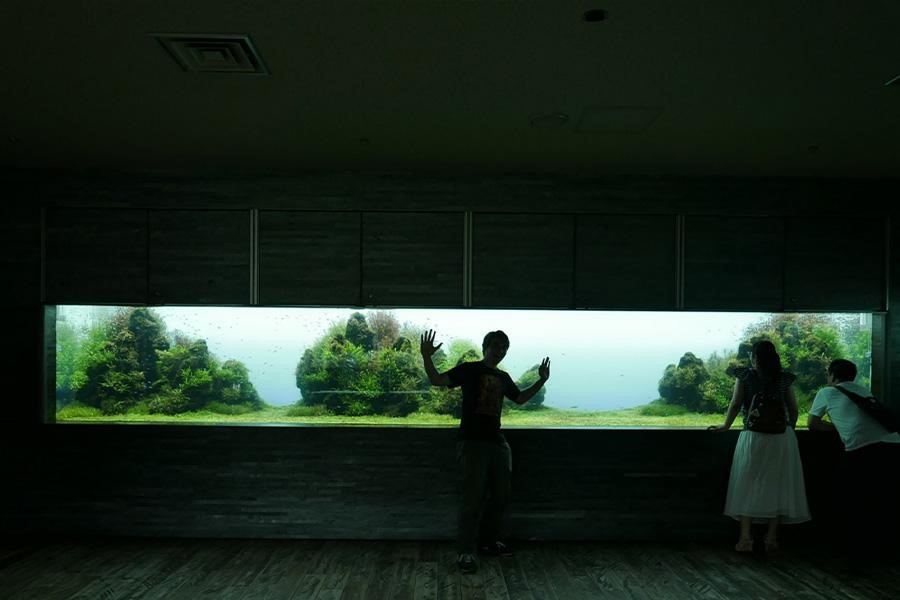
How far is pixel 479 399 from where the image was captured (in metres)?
4.39

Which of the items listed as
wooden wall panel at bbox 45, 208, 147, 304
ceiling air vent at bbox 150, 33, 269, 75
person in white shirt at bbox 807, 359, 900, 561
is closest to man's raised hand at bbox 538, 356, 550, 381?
person in white shirt at bbox 807, 359, 900, 561

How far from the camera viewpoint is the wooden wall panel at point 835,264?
514 cm

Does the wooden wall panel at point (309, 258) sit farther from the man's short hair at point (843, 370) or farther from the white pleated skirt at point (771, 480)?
the man's short hair at point (843, 370)

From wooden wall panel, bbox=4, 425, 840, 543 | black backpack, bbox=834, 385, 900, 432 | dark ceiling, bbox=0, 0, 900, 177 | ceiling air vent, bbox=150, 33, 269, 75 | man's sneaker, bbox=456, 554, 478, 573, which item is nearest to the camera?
dark ceiling, bbox=0, 0, 900, 177

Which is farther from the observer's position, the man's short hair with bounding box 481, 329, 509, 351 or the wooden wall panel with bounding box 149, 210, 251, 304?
the wooden wall panel with bounding box 149, 210, 251, 304

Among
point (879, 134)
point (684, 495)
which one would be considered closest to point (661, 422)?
point (684, 495)

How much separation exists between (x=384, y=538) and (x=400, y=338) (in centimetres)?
143

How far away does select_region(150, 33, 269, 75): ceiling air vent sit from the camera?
273 cm

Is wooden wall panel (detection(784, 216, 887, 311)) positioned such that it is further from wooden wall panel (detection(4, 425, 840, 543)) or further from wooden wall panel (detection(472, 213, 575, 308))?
wooden wall panel (detection(472, 213, 575, 308))

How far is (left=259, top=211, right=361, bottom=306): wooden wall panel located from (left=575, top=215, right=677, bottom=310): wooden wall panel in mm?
1644

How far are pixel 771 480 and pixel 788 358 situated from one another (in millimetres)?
1137

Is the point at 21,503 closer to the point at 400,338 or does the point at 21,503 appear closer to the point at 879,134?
the point at 400,338

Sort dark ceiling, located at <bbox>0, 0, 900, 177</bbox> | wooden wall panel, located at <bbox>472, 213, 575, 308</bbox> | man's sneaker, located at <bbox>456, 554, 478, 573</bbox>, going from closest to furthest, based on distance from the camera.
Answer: dark ceiling, located at <bbox>0, 0, 900, 177</bbox> < man's sneaker, located at <bbox>456, 554, 478, 573</bbox> < wooden wall panel, located at <bbox>472, 213, 575, 308</bbox>

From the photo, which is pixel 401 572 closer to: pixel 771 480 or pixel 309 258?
pixel 309 258
